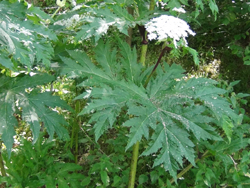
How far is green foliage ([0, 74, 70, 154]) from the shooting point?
1.21 metres

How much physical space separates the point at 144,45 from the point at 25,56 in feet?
2.26

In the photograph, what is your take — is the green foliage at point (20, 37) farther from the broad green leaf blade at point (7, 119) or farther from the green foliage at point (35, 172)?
the green foliage at point (35, 172)

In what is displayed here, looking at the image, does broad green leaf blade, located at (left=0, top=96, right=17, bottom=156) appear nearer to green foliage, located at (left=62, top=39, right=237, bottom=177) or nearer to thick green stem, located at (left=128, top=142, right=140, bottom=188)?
green foliage, located at (left=62, top=39, right=237, bottom=177)

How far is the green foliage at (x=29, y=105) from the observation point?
1209 mm

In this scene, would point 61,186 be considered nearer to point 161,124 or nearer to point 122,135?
point 122,135

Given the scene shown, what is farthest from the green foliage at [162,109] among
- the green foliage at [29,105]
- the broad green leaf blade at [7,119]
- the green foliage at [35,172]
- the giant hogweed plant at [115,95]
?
the green foliage at [35,172]

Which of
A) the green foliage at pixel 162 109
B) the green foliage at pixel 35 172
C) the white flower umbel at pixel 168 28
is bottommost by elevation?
the green foliage at pixel 35 172

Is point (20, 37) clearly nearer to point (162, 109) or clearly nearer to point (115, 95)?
point (115, 95)

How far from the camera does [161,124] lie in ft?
3.62

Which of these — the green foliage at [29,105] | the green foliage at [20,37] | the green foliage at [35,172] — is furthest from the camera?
the green foliage at [35,172]

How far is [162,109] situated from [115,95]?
0.23 m

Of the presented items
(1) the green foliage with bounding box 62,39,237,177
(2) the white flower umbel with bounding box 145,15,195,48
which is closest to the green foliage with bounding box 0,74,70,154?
(1) the green foliage with bounding box 62,39,237,177

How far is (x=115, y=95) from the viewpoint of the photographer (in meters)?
1.17

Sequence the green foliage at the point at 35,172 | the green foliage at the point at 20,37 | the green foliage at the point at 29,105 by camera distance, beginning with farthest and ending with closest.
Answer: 1. the green foliage at the point at 35,172
2. the green foliage at the point at 29,105
3. the green foliage at the point at 20,37
